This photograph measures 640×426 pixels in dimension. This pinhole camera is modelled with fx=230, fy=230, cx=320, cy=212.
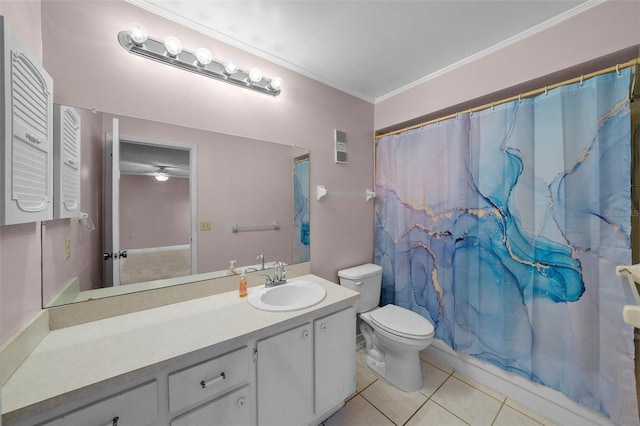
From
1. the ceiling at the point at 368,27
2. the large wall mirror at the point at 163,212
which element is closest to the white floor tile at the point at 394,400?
the large wall mirror at the point at 163,212

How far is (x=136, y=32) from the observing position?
3.75 feet

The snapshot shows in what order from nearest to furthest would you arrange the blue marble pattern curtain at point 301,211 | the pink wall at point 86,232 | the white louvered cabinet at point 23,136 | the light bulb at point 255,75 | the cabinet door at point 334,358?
the white louvered cabinet at point 23,136 < the pink wall at point 86,232 < the cabinet door at point 334,358 < the light bulb at point 255,75 < the blue marble pattern curtain at point 301,211

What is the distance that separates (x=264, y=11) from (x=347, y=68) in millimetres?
765

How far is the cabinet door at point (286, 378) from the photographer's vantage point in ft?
3.52

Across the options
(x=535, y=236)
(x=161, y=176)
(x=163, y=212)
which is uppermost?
(x=161, y=176)

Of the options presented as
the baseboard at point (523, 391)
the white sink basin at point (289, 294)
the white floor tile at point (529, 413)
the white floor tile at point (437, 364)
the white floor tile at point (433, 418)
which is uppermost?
the white sink basin at point (289, 294)

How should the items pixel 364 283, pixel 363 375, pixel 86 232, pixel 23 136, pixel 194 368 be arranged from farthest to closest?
1. pixel 364 283
2. pixel 363 375
3. pixel 86 232
4. pixel 194 368
5. pixel 23 136

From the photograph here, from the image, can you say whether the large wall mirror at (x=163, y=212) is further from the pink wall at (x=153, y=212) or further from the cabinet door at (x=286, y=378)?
the cabinet door at (x=286, y=378)

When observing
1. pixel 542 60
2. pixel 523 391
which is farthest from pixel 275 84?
pixel 523 391

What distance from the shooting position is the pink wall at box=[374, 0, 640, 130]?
1174mm

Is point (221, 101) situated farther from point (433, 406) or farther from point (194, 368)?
point (433, 406)

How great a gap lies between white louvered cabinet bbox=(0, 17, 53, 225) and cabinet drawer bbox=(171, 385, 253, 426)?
887 mm

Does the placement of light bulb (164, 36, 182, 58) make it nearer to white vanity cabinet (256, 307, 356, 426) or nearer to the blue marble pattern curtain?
the blue marble pattern curtain

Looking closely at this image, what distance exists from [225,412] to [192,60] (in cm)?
179
